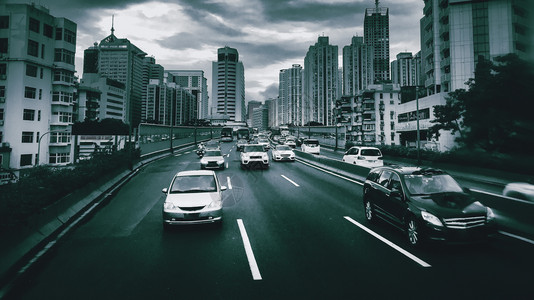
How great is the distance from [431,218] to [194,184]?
688 centimetres

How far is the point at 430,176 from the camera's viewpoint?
7730 millimetres

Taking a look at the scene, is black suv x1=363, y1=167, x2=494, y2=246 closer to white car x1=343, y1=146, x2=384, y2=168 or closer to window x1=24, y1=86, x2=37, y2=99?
white car x1=343, y1=146, x2=384, y2=168

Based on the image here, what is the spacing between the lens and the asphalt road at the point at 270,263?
4871mm

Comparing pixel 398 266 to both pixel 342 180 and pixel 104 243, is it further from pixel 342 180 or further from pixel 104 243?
pixel 342 180

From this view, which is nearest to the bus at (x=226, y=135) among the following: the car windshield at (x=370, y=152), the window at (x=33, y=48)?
the window at (x=33, y=48)

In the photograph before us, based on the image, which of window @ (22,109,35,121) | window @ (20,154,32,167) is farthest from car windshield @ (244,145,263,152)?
window @ (22,109,35,121)

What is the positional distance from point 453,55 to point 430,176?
55384 mm

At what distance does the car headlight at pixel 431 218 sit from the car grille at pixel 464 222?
0.13 metres

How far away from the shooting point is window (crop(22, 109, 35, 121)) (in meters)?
55.1

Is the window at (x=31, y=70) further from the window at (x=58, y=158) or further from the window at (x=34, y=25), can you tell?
the window at (x=58, y=158)

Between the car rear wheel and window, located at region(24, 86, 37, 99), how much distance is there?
71.4 metres

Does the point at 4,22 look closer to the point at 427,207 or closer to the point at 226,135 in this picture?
the point at 226,135

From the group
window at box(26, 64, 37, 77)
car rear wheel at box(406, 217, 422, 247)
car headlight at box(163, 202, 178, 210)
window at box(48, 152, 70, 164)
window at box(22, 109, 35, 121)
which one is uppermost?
window at box(26, 64, 37, 77)

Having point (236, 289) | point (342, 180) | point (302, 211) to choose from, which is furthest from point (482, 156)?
point (236, 289)
